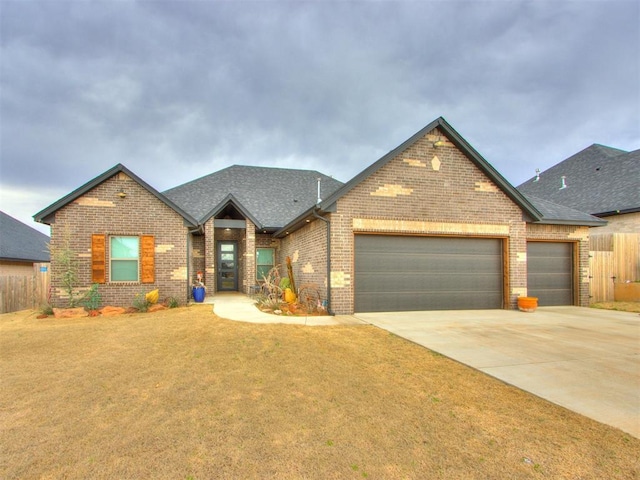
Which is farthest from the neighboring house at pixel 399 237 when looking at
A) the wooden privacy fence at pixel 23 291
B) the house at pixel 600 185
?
the house at pixel 600 185

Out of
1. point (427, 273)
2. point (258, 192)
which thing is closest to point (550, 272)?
point (427, 273)

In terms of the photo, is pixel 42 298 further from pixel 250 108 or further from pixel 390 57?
pixel 390 57

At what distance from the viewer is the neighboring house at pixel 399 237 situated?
399 inches

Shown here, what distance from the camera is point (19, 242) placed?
19.1 m

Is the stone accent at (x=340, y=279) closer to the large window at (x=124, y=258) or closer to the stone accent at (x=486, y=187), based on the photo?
the stone accent at (x=486, y=187)

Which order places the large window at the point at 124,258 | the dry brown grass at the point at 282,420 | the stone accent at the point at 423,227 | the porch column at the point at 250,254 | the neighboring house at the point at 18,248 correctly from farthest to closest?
1. the neighboring house at the point at 18,248
2. the porch column at the point at 250,254
3. the large window at the point at 124,258
4. the stone accent at the point at 423,227
5. the dry brown grass at the point at 282,420

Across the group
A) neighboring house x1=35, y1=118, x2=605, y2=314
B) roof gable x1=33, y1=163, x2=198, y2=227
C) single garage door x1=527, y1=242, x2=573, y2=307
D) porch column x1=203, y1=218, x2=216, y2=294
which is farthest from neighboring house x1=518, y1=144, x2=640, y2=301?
roof gable x1=33, y1=163, x2=198, y2=227

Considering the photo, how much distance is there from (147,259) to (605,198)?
22334 mm

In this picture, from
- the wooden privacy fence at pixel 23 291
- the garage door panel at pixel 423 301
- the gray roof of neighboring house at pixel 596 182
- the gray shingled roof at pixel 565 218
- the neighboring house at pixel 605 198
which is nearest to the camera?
the garage door panel at pixel 423 301

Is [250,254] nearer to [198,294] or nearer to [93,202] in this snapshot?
[198,294]

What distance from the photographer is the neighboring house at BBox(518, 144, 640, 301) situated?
43.7 feet

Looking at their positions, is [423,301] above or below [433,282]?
below

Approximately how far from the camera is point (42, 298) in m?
12.6

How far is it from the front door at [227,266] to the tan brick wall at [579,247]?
1427 cm
